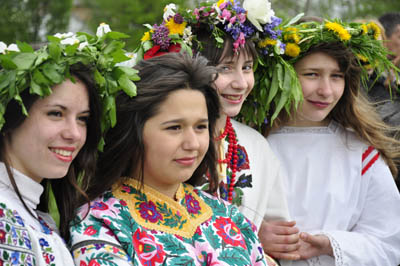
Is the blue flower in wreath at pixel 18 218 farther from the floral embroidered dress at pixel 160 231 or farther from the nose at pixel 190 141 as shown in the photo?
the nose at pixel 190 141

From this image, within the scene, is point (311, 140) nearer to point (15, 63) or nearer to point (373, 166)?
point (373, 166)

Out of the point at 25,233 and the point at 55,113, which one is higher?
the point at 55,113

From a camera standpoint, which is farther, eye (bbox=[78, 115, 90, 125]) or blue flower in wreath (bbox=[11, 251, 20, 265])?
eye (bbox=[78, 115, 90, 125])

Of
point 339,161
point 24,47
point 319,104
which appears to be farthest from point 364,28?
point 24,47

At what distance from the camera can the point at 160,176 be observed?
2916 mm

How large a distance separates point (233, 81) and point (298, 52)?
2.02 ft

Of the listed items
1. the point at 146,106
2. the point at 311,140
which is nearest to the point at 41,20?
the point at 311,140

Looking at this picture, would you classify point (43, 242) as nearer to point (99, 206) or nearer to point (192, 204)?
point (99, 206)

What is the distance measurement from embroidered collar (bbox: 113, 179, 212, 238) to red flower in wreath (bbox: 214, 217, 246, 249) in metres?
0.07

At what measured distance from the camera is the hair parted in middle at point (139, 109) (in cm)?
286

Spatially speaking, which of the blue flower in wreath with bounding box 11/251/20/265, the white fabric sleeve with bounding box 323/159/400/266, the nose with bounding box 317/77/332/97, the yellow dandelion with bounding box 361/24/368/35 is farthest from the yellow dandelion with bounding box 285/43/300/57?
the blue flower in wreath with bounding box 11/251/20/265

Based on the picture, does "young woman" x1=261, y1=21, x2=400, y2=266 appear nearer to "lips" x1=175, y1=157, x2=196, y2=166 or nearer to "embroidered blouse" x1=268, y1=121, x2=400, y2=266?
"embroidered blouse" x1=268, y1=121, x2=400, y2=266

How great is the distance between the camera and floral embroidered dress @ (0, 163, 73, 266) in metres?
2.29

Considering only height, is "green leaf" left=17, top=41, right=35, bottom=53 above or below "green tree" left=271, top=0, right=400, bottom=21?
below
